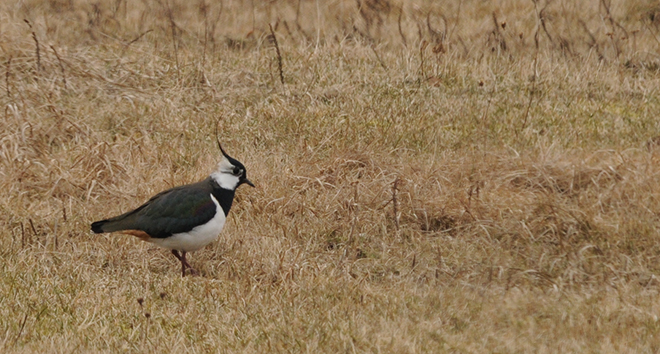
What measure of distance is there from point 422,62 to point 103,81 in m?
3.36

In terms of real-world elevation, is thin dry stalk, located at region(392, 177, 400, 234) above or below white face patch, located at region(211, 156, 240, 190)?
below

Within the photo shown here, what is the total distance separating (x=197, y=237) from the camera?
6.27 metres

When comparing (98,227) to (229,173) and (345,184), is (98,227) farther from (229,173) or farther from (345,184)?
(345,184)

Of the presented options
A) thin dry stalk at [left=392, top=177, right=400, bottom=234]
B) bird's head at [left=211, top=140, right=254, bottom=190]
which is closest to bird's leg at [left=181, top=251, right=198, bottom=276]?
bird's head at [left=211, top=140, right=254, bottom=190]

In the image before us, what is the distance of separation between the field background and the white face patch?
456mm

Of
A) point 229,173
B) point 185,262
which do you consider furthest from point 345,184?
point 185,262

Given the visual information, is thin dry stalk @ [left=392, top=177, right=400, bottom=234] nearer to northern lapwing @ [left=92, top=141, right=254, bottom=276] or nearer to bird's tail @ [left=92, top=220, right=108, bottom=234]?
northern lapwing @ [left=92, top=141, right=254, bottom=276]

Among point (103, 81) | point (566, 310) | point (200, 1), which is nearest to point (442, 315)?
point (566, 310)

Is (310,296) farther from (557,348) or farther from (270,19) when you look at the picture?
(270,19)

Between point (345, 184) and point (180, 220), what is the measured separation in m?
1.66

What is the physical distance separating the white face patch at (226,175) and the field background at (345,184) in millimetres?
456

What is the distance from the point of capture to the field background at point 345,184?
5.29 metres

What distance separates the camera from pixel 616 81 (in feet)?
33.7

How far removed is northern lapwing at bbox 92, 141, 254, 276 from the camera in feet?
20.5
